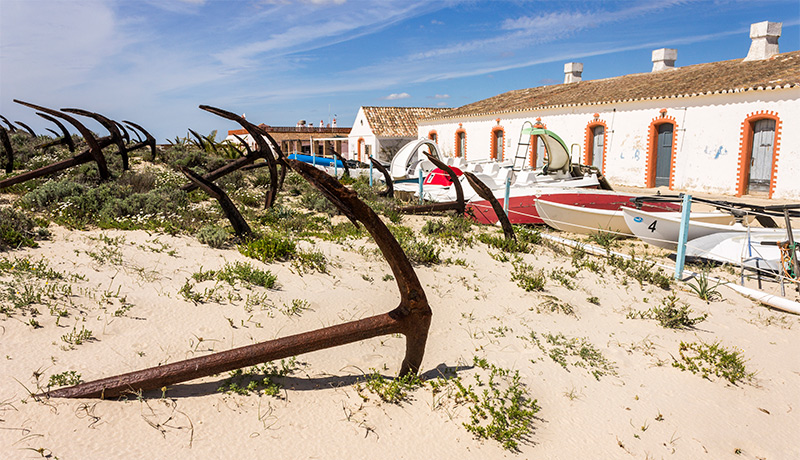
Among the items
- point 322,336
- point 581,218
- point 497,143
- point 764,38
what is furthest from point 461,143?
point 322,336

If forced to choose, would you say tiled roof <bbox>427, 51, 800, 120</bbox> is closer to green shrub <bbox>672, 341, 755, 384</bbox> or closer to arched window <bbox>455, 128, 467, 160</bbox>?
arched window <bbox>455, 128, 467, 160</bbox>

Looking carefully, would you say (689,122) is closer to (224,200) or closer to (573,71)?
(573,71)

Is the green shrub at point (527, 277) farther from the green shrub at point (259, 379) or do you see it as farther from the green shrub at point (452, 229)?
the green shrub at point (259, 379)

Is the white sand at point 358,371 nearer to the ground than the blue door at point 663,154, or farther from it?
nearer to the ground

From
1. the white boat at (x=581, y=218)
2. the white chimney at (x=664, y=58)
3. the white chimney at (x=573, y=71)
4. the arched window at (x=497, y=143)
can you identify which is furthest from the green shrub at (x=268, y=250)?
the white chimney at (x=573, y=71)

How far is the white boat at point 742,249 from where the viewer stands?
21.7 feet

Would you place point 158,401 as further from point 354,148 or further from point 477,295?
point 354,148

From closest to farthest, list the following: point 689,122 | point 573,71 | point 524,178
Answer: point 524,178, point 689,122, point 573,71

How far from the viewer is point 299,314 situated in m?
4.09

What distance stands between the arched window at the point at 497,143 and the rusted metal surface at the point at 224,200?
58.0 ft

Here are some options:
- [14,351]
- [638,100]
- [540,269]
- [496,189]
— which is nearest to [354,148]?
[638,100]

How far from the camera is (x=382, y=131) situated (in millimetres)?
28125

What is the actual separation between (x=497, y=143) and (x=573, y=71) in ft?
18.5

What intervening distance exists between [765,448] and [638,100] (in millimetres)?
15443
